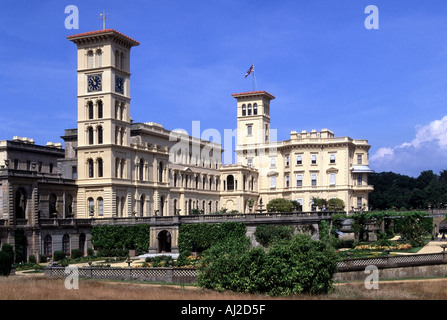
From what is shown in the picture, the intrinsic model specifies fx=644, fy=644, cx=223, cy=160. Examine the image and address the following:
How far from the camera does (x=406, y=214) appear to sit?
189 ft

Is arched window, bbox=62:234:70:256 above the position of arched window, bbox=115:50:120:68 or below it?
below

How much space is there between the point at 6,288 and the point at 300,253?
1314 centimetres

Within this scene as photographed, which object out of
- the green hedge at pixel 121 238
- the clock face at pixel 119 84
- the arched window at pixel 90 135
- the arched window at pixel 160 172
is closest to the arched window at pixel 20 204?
the green hedge at pixel 121 238

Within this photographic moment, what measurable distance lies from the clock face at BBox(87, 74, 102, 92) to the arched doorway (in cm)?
1773

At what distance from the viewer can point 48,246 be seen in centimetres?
5612

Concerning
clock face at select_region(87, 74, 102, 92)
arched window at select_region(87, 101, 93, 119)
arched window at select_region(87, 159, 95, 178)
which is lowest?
arched window at select_region(87, 159, 95, 178)

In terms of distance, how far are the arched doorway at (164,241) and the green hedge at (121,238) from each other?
1219 millimetres

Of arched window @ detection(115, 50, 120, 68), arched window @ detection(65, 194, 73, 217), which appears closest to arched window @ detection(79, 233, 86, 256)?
arched window @ detection(65, 194, 73, 217)

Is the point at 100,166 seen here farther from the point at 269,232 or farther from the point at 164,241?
the point at 269,232

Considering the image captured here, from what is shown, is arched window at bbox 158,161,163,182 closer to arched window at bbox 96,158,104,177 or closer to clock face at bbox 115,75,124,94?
arched window at bbox 96,158,104,177

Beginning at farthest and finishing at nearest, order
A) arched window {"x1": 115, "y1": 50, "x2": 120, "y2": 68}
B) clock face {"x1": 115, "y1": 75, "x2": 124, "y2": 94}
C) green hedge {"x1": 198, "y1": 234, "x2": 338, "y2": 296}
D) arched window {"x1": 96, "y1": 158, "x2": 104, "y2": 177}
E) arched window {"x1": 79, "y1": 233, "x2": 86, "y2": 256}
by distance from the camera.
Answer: arched window {"x1": 115, "y1": 50, "x2": 120, "y2": 68}, clock face {"x1": 115, "y1": 75, "x2": 124, "y2": 94}, arched window {"x1": 96, "y1": 158, "x2": 104, "y2": 177}, arched window {"x1": 79, "y1": 233, "x2": 86, "y2": 256}, green hedge {"x1": 198, "y1": 234, "x2": 338, "y2": 296}

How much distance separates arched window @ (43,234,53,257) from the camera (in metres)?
Result: 55.7

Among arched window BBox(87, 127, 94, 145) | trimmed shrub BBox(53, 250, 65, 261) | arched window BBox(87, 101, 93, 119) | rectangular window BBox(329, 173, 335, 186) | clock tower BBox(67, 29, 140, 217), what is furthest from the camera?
rectangular window BBox(329, 173, 335, 186)
